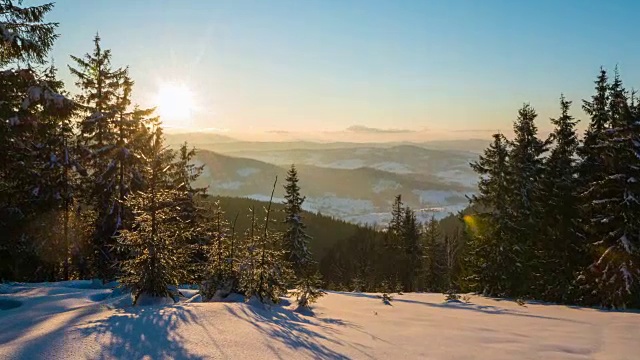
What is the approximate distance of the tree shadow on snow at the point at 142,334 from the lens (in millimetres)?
5527

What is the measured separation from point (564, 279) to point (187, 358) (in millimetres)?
26023

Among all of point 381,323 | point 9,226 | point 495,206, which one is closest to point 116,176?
point 9,226

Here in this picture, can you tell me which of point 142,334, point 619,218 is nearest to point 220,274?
point 142,334

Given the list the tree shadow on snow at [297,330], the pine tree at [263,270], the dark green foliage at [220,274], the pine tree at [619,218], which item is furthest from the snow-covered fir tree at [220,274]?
the pine tree at [619,218]

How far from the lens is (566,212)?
2606 cm

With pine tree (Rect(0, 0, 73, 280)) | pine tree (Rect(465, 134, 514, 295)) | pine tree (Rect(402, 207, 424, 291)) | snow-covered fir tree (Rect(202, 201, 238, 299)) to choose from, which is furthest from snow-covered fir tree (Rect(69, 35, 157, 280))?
pine tree (Rect(402, 207, 424, 291))

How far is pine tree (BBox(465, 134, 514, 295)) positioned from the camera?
89.8ft

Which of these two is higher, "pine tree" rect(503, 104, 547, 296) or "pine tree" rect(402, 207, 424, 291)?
"pine tree" rect(503, 104, 547, 296)

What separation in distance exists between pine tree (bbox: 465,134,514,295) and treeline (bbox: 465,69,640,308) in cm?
6

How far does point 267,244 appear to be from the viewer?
496 inches

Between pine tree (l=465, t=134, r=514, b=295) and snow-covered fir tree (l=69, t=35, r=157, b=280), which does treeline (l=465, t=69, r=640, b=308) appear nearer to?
pine tree (l=465, t=134, r=514, b=295)

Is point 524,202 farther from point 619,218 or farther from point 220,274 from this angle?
point 220,274

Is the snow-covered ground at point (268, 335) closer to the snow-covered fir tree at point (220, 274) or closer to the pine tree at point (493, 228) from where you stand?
the snow-covered fir tree at point (220, 274)

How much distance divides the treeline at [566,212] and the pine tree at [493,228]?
64 mm
